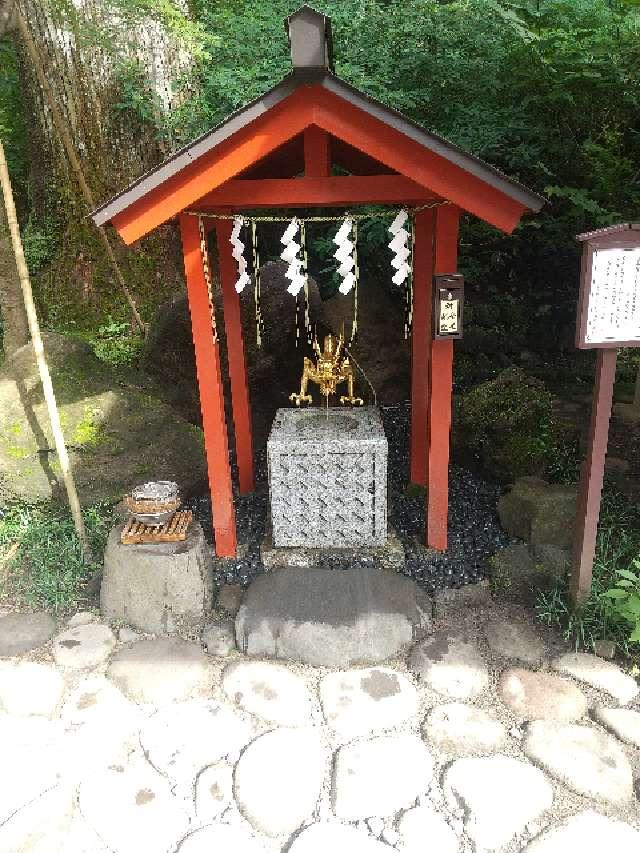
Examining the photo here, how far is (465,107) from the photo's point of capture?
778cm

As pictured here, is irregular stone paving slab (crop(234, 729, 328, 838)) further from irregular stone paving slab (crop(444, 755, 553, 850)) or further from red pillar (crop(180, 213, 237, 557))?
red pillar (crop(180, 213, 237, 557))

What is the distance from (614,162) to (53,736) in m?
8.33

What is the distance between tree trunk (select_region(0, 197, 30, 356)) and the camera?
690 cm

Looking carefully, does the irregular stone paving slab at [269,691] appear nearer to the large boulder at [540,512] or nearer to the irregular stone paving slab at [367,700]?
the irregular stone paving slab at [367,700]

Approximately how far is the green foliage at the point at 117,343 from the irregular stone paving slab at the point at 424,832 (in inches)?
239

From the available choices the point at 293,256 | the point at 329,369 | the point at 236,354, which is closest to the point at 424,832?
the point at 329,369

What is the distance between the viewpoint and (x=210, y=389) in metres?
4.98

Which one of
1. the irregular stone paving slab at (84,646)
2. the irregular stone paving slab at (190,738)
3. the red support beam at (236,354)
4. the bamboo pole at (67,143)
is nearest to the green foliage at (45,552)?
the irregular stone paving slab at (84,646)

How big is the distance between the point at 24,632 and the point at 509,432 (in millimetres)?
4972

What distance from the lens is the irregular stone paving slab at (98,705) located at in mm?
3986

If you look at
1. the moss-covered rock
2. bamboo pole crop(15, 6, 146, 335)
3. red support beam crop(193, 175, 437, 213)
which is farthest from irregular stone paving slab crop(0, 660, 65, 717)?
bamboo pole crop(15, 6, 146, 335)

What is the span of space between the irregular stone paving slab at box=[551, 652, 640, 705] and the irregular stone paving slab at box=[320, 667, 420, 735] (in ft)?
3.74

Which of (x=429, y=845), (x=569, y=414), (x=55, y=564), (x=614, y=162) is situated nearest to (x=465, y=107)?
(x=614, y=162)

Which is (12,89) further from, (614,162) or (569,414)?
(569,414)
